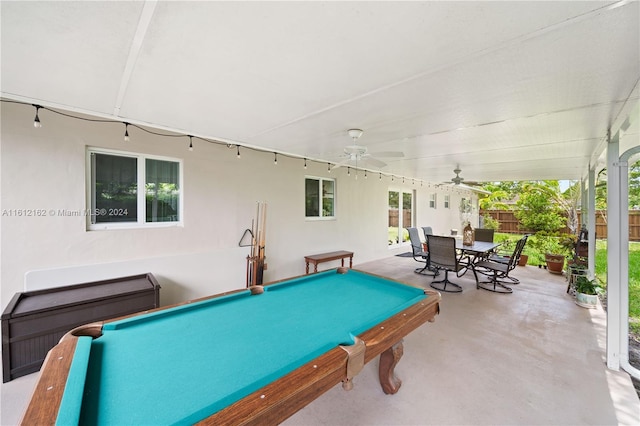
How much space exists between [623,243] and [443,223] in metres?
7.85

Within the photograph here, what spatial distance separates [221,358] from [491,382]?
2301mm

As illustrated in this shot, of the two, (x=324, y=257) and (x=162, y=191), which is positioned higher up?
(x=162, y=191)

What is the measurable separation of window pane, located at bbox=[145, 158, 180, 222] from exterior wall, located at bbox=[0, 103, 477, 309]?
0.15 meters

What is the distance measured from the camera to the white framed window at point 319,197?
521 centimetres

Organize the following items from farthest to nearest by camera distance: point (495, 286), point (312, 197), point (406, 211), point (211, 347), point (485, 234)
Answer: point (406, 211) → point (485, 234) → point (312, 197) → point (495, 286) → point (211, 347)

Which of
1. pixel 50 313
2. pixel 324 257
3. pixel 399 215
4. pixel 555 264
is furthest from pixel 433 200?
pixel 50 313

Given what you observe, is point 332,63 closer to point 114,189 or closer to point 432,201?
point 114,189

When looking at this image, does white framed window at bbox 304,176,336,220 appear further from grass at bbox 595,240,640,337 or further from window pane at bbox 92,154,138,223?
grass at bbox 595,240,640,337

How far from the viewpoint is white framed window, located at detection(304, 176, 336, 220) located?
521 cm

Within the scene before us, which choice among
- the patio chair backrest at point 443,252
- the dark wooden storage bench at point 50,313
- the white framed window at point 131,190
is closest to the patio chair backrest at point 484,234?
the patio chair backrest at point 443,252

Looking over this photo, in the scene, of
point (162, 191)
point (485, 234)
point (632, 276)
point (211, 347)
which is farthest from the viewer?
point (485, 234)

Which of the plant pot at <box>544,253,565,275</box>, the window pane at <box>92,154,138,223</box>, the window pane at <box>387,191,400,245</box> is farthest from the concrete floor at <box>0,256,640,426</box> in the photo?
the window pane at <box>387,191,400,245</box>

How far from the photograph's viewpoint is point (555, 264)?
18.6 feet

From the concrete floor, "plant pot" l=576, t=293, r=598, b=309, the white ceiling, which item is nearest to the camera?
the white ceiling
